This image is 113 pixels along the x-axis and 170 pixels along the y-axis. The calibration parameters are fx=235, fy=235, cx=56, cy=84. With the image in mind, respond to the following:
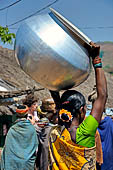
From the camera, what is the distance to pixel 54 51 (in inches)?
66.7

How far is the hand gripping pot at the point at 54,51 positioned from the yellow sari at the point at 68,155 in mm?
434

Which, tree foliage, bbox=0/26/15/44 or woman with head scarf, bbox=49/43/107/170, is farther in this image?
tree foliage, bbox=0/26/15/44

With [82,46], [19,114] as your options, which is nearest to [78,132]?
[82,46]

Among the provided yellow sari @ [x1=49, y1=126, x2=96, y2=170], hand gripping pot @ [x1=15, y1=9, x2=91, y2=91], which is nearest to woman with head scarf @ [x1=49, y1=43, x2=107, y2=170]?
yellow sari @ [x1=49, y1=126, x2=96, y2=170]

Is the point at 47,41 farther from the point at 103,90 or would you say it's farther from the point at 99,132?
the point at 99,132

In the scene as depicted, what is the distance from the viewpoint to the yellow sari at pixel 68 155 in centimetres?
178

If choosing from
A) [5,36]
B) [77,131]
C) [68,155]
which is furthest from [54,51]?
[5,36]

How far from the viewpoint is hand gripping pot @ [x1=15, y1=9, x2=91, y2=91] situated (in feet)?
5.62

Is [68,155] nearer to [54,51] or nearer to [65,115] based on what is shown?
[65,115]

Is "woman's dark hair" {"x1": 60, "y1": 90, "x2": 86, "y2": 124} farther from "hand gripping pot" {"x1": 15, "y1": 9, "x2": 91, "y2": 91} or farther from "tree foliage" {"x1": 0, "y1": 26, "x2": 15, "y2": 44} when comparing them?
"tree foliage" {"x1": 0, "y1": 26, "x2": 15, "y2": 44}

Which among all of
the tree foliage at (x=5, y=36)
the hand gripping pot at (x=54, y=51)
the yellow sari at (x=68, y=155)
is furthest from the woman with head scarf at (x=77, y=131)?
the tree foliage at (x=5, y=36)

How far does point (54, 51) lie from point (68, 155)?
31.8 inches

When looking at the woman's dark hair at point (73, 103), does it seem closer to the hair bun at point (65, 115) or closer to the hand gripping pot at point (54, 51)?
the hair bun at point (65, 115)

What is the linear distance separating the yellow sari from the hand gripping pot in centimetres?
43
